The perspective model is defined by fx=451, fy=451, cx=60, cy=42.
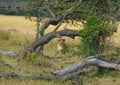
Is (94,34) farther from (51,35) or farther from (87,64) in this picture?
(87,64)

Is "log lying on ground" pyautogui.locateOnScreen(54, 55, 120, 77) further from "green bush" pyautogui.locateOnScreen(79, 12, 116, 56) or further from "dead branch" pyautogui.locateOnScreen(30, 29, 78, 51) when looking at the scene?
"dead branch" pyautogui.locateOnScreen(30, 29, 78, 51)

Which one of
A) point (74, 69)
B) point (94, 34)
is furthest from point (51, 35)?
point (74, 69)

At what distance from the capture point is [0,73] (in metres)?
9.80

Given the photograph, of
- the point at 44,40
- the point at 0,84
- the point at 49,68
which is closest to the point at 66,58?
the point at 44,40

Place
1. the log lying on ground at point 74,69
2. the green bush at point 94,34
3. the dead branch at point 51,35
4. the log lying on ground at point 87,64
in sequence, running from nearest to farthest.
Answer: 1. the log lying on ground at point 74,69
2. the log lying on ground at point 87,64
3. the green bush at point 94,34
4. the dead branch at point 51,35

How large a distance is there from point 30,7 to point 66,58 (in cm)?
300

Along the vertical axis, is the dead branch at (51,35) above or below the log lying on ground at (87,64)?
below

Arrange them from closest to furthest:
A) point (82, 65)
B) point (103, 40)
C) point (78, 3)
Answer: point (82, 65)
point (103, 40)
point (78, 3)

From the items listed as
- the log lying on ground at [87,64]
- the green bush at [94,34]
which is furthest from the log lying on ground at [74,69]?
the green bush at [94,34]

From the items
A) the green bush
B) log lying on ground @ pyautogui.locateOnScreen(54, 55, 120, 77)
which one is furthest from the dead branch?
log lying on ground @ pyautogui.locateOnScreen(54, 55, 120, 77)

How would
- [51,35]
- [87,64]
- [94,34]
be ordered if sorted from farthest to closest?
[51,35] → [94,34] → [87,64]

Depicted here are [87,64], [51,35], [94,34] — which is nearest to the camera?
[87,64]

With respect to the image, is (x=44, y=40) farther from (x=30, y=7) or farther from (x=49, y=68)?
(x=30, y=7)

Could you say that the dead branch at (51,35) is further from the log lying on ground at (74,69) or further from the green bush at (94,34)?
the log lying on ground at (74,69)
